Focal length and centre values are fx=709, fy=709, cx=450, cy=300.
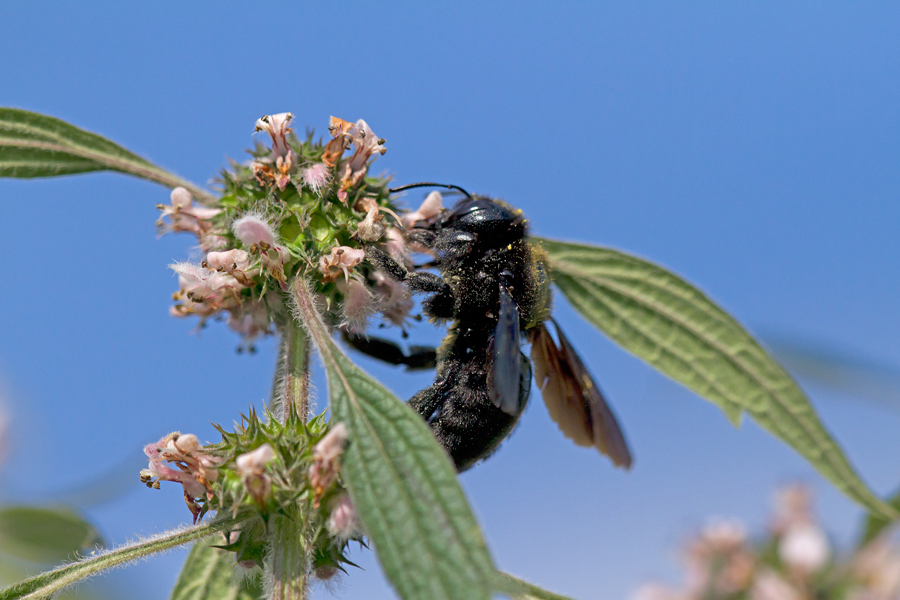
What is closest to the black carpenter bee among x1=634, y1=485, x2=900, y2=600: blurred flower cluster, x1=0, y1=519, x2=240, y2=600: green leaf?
x1=0, y1=519, x2=240, y2=600: green leaf

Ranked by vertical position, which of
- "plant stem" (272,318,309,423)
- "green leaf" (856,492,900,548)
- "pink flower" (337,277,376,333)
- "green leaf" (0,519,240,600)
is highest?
"pink flower" (337,277,376,333)

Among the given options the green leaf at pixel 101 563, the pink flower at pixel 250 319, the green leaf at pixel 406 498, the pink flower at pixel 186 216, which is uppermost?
the pink flower at pixel 186 216

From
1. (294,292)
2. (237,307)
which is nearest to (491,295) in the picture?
(294,292)

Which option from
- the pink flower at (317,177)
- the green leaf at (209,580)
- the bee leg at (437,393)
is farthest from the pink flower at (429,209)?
the green leaf at (209,580)

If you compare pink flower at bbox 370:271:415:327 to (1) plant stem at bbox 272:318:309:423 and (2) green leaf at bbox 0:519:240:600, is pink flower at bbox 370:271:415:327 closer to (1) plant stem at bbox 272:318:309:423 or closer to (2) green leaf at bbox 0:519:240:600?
(1) plant stem at bbox 272:318:309:423

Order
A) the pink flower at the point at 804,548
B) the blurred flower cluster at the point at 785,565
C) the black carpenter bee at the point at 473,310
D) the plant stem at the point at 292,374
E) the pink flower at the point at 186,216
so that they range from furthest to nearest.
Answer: the pink flower at the point at 804,548 < the blurred flower cluster at the point at 785,565 < the pink flower at the point at 186,216 < the black carpenter bee at the point at 473,310 < the plant stem at the point at 292,374

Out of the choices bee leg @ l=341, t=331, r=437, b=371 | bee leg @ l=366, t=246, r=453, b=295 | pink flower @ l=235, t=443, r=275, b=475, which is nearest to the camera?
pink flower @ l=235, t=443, r=275, b=475

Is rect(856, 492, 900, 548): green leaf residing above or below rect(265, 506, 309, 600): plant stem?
below

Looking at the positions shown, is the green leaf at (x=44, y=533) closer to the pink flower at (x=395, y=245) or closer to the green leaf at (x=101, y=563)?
the green leaf at (x=101, y=563)
